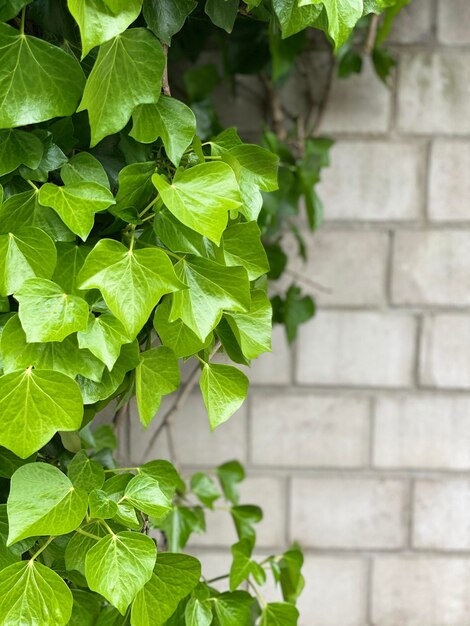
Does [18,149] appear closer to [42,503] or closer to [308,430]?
[42,503]

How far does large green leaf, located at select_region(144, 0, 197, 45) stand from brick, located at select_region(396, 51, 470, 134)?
65 centimetres

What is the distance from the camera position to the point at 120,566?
491mm

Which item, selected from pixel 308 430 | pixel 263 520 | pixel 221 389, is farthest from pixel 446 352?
pixel 221 389

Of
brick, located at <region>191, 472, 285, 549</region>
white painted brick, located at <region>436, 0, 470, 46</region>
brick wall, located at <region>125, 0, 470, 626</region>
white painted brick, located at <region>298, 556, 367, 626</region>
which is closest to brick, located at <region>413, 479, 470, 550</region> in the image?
brick wall, located at <region>125, 0, 470, 626</region>

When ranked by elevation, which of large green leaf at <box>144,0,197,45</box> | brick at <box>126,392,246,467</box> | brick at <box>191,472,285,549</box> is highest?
large green leaf at <box>144,0,197,45</box>

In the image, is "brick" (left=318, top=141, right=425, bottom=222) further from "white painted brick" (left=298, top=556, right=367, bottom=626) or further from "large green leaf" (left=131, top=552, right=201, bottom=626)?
"large green leaf" (left=131, top=552, right=201, bottom=626)

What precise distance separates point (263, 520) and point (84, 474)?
0.67 m

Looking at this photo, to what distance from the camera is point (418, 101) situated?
106 cm

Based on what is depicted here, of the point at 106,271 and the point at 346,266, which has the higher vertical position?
the point at 106,271

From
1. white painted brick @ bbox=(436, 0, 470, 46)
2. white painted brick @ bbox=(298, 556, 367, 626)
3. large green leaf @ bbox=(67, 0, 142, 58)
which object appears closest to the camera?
large green leaf @ bbox=(67, 0, 142, 58)

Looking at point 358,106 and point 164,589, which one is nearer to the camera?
point 164,589

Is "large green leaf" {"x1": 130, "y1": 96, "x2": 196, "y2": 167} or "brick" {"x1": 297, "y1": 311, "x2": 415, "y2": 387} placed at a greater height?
"large green leaf" {"x1": 130, "y1": 96, "x2": 196, "y2": 167}

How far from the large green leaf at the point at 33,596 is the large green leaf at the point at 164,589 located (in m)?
0.06

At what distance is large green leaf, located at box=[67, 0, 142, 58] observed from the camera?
0.41 meters
